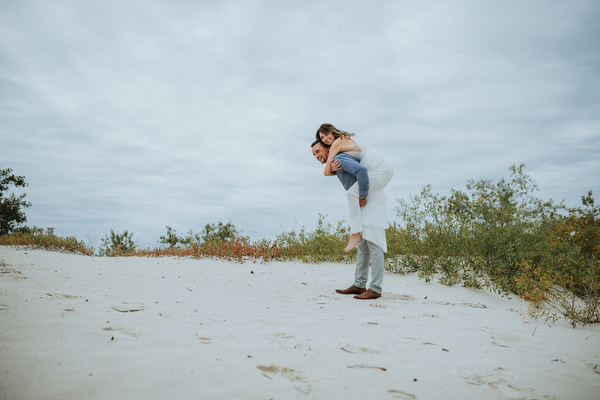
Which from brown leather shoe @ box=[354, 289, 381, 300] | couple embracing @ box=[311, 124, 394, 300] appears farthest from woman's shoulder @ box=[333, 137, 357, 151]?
brown leather shoe @ box=[354, 289, 381, 300]

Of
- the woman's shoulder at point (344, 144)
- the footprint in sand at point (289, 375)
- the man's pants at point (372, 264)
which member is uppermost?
the woman's shoulder at point (344, 144)

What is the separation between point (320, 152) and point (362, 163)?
638 millimetres

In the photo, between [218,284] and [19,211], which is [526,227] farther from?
[19,211]

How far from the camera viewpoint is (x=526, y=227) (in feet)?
26.3

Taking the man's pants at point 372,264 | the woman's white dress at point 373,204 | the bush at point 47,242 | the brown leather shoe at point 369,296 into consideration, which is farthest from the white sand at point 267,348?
the bush at point 47,242

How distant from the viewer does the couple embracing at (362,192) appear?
15.0ft

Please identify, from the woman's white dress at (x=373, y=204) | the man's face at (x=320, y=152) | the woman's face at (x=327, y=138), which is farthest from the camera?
the man's face at (x=320, y=152)

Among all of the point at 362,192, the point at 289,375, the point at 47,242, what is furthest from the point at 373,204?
the point at 47,242

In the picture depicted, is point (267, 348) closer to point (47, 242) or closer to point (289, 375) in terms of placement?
point (289, 375)

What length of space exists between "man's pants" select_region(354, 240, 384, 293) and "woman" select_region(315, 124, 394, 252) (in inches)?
5.1

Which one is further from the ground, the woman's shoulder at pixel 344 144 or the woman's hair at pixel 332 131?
the woman's hair at pixel 332 131

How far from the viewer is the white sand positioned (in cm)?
176

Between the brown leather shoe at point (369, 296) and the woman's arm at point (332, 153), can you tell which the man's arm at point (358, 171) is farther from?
the brown leather shoe at point (369, 296)

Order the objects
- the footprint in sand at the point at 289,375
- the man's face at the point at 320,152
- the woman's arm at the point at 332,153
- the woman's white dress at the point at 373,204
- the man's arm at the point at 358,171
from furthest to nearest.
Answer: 1. the man's face at the point at 320,152
2. the woman's arm at the point at 332,153
3. the woman's white dress at the point at 373,204
4. the man's arm at the point at 358,171
5. the footprint in sand at the point at 289,375
